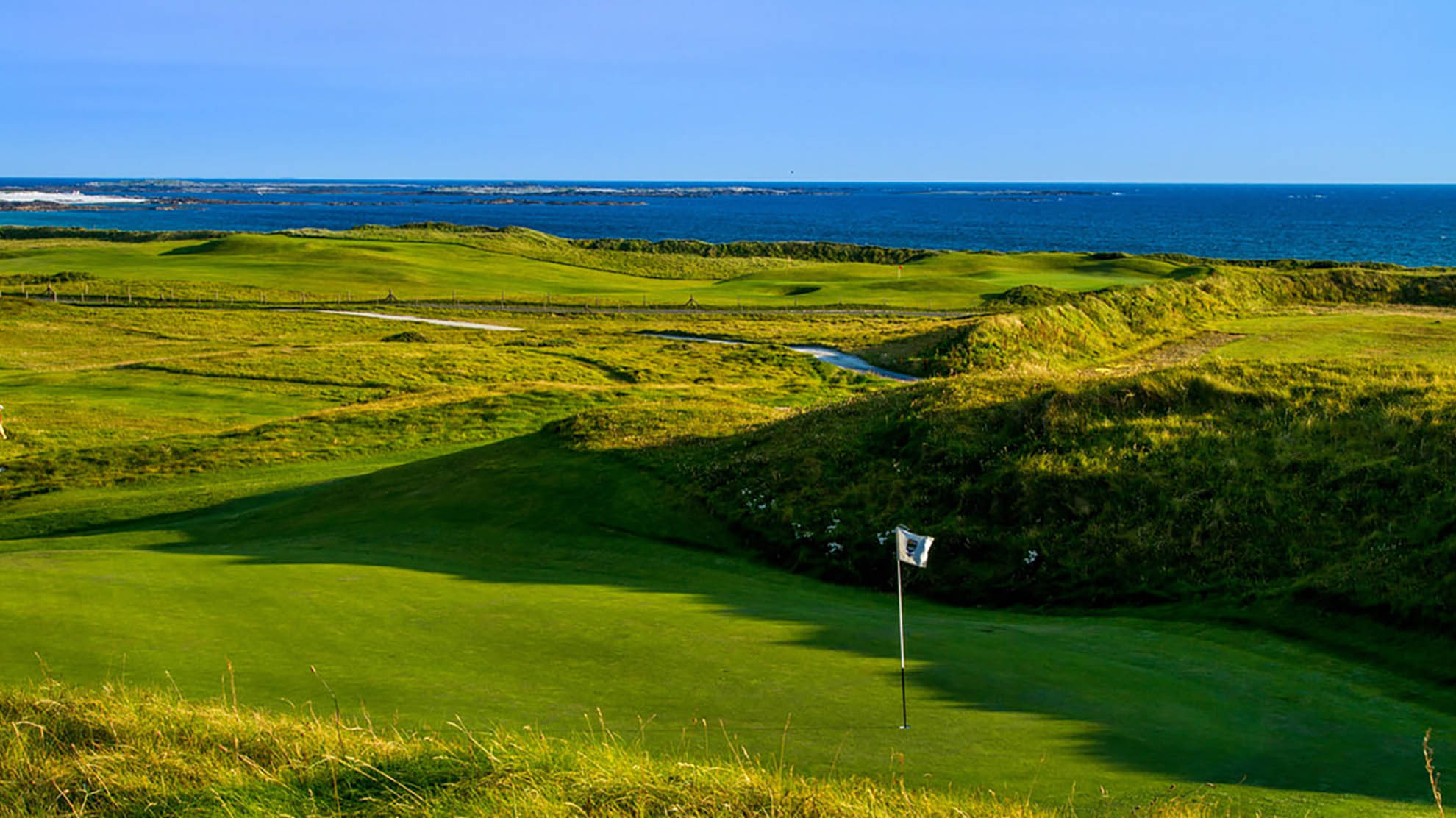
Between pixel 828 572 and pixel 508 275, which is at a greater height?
pixel 508 275

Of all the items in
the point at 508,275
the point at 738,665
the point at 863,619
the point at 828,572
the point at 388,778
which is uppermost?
the point at 508,275

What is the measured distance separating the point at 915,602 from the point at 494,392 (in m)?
27.8

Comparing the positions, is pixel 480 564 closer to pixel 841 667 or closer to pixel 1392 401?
pixel 841 667

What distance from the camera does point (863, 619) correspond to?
11.8m

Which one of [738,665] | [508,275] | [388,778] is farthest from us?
[508,275]

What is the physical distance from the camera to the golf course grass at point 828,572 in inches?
300

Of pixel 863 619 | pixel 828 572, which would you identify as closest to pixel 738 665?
pixel 863 619

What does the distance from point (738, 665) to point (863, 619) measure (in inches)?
117

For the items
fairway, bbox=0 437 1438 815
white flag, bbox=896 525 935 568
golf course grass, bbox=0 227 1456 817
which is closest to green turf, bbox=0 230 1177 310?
golf course grass, bbox=0 227 1456 817

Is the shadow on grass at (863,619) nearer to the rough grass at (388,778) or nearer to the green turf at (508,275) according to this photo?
the rough grass at (388,778)

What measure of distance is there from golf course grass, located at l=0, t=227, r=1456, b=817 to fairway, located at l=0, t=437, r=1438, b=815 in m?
0.05

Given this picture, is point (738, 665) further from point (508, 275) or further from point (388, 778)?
point (508, 275)

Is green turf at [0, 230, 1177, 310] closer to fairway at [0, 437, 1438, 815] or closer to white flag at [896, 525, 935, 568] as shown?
fairway at [0, 437, 1438, 815]

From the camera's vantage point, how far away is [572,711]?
785 centimetres
